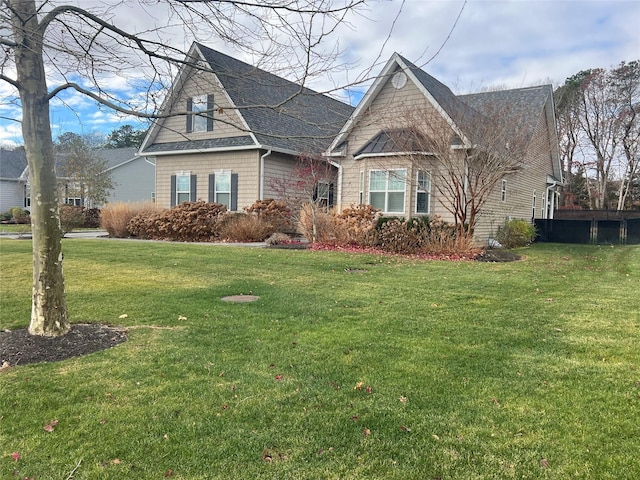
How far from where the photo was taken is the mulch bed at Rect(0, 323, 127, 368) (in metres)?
4.07

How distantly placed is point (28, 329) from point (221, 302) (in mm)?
2373

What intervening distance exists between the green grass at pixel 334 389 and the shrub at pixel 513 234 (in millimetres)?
10119

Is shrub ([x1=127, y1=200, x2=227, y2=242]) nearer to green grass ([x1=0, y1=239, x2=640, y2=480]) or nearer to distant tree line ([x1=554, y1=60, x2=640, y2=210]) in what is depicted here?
green grass ([x1=0, y1=239, x2=640, y2=480])

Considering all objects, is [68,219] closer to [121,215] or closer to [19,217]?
[121,215]

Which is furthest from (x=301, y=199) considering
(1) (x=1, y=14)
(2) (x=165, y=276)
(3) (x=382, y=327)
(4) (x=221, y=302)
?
(1) (x=1, y=14)

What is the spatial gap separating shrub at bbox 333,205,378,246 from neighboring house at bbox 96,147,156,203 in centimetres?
2394

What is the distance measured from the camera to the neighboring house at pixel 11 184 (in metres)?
36.1

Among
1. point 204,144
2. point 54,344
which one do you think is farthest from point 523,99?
point 54,344

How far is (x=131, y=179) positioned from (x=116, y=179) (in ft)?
4.69

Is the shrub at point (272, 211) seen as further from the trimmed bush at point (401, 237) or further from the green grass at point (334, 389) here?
the green grass at point (334, 389)

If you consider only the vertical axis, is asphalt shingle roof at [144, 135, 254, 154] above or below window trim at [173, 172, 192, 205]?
→ above

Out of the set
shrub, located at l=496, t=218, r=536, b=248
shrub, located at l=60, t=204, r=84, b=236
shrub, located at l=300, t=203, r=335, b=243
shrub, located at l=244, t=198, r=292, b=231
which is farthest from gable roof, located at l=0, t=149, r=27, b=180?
shrub, located at l=496, t=218, r=536, b=248

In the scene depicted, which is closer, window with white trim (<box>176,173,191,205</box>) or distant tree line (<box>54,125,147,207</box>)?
window with white trim (<box>176,173,191,205</box>)

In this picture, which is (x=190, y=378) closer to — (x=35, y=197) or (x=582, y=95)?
(x=35, y=197)
